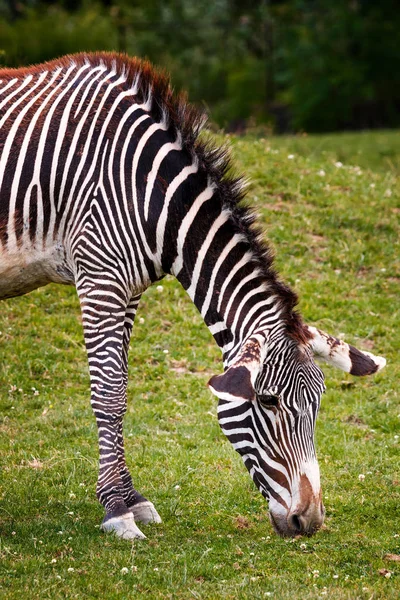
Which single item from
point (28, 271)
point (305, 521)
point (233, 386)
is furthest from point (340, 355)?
point (28, 271)

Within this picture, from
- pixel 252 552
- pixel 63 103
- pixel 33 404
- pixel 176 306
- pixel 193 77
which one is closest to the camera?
pixel 252 552

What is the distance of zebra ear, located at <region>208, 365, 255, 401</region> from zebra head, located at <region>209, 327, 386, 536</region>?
0.02 m

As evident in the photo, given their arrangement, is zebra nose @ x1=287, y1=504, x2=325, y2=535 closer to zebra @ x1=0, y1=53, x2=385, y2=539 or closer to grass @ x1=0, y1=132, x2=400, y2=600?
zebra @ x1=0, y1=53, x2=385, y2=539

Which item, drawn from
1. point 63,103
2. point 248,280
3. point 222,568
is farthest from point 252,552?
point 63,103

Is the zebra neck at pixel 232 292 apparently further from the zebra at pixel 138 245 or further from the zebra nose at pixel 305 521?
the zebra nose at pixel 305 521

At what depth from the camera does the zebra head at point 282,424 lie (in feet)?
18.2

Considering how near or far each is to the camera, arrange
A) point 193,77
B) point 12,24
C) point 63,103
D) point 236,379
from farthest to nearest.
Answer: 1. point 193,77
2. point 12,24
3. point 63,103
4. point 236,379

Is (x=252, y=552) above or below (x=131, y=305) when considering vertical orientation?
below

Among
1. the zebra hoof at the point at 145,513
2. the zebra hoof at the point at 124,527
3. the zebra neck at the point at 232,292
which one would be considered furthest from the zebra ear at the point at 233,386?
the zebra hoof at the point at 145,513

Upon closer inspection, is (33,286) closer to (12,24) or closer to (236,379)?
(236,379)

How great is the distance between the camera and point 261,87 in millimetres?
30594

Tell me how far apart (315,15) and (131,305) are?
25969mm

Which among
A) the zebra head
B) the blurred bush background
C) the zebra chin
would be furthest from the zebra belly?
the blurred bush background

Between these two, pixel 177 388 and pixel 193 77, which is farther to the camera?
pixel 193 77
